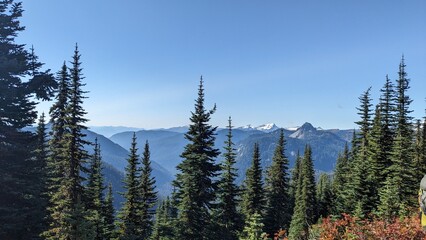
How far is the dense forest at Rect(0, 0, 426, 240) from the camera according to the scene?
1745cm

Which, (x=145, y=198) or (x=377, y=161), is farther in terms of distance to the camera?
(x=377, y=161)

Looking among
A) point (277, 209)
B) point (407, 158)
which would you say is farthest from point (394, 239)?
point (277, 209)

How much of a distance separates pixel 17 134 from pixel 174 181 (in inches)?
604

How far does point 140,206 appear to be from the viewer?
110 feet

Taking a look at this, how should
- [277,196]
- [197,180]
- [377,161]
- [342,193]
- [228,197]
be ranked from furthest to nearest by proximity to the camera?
1. [277,196]
2. [342,193]
3. [377,161]
4. [228,197]
5. [197,180]

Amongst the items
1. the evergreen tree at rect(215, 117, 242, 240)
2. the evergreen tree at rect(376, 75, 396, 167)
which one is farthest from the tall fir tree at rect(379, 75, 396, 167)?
the evergreen tree at rect(215, 117, 242, 240)

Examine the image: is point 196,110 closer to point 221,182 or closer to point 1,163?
point 221,182

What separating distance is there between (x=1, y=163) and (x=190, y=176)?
15204 millimetres

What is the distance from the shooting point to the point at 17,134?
→ 18672mm

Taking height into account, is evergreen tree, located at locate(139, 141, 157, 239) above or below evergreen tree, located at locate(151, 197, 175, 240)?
above

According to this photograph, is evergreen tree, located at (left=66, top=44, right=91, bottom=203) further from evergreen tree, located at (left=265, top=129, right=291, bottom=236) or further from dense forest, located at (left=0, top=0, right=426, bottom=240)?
evergreen tree, located at (left=265, top=129, right=291, bottom=236)

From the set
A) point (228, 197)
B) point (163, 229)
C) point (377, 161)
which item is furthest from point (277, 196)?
point (163, 229)

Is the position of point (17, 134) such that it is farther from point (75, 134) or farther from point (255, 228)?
point (255, 228)

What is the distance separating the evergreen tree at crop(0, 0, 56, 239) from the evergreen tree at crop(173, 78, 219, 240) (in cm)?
1279
